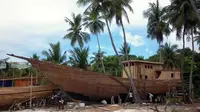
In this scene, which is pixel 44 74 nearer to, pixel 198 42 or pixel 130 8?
pixel 130 8

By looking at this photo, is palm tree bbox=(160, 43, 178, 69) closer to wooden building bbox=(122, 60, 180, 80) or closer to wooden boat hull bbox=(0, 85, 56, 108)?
wooden building bbox=(122, 60, 180, 80)

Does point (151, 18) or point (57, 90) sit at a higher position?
point (151, 18)

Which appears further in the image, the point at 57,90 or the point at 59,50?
the point at 59,50

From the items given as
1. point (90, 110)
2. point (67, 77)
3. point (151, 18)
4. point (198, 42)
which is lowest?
point (90, 110)

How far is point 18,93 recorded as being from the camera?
1755 cm

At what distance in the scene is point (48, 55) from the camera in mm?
30781

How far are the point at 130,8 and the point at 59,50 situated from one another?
1135 centimetres

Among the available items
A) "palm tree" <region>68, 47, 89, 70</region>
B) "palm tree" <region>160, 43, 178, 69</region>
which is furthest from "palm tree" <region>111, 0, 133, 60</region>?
"palm tree" <region>160, 43, 178, 69</region>

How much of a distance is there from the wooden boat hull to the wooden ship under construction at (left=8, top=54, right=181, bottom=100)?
105 cm

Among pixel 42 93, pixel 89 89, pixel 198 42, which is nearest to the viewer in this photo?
pixel 42 93

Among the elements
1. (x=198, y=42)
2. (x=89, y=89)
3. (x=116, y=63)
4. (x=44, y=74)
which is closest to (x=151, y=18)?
(x=198, y=42)

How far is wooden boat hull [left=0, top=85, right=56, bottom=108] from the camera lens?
17.0 metres

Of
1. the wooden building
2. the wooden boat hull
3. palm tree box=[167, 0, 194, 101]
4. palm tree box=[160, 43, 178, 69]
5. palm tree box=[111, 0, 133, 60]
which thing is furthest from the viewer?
palm tree box=[160, 43, 178, 69]

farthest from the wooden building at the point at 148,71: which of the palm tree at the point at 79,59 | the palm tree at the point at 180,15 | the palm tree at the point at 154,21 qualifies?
the palm tree at the point at 154,21
